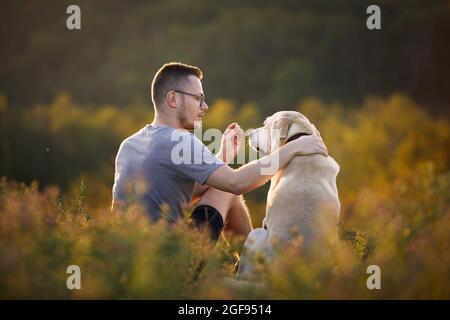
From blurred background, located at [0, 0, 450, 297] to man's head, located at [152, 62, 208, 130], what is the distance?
15.2 m

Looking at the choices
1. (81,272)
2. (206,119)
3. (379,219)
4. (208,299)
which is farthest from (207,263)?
(206,119)

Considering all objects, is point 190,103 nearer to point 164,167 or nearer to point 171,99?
point 171,99

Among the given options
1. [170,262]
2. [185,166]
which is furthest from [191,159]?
[170,262]

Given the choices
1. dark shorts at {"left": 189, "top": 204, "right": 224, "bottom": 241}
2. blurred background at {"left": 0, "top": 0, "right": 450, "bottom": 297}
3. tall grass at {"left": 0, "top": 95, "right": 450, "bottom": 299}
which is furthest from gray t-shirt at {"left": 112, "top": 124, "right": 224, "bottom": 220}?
blurred background at {"left": 0, "top": 0, "right": 450, "bottom": 297}

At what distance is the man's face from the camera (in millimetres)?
4926

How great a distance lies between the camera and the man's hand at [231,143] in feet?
16.2

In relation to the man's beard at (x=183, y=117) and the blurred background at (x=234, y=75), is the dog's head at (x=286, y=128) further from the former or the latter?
the blurred background at (x=234, y=75)

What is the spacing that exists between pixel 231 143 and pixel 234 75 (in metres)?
31.0

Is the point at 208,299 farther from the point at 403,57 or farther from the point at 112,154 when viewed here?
the point at 403,57

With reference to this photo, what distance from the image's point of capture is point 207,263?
11.9 feet

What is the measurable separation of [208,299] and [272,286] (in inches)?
12.4

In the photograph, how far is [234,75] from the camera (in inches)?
1403

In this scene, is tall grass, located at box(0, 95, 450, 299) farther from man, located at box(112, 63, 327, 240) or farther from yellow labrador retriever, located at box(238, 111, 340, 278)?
man, located at box(112, 63, 327, 240)
